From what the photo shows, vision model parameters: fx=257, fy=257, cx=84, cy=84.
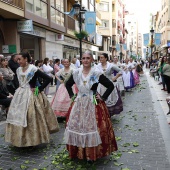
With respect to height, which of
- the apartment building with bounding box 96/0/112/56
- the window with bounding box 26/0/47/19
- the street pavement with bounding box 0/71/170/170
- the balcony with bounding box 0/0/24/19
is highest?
the apartment building with bounding box 96/0/112/56

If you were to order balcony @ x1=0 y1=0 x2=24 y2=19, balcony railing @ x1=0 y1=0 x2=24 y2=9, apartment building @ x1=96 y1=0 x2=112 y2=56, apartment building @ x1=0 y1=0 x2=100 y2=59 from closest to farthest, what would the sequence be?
balcony @ x1=0 y1=0 x2=24 y2=19 → balcony railing @ x1=0 y1=0 x2=24 y2=9 → apartment building @ x1=0 y1=0 x2=100 y2=59 → apartment building @ x1=96 y1=0 x2=112 y2=56

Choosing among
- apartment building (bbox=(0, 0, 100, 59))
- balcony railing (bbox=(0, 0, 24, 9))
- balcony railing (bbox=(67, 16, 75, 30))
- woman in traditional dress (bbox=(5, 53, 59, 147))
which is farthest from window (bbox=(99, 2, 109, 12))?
woman in traditional dress (bbox=(5, 53, 59, 147))

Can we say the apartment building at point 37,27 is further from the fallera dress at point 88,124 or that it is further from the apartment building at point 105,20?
the apartment building at point 105,20

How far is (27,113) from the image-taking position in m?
A: 4.63

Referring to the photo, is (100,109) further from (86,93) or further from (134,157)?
(134,157)

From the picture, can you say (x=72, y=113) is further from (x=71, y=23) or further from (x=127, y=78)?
(x=71, y=23)

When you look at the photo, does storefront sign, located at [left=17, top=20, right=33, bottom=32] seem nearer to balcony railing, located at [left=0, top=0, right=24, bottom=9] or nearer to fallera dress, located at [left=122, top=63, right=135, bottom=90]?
balcony railing, located at [left=0, top=0, right=24, bottom=9]

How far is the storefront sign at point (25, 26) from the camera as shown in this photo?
561 inches

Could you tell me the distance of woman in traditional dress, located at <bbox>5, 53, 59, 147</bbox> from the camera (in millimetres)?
4598

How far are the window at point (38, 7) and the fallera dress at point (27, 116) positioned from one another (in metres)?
11.2

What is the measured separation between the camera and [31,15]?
49.1ft

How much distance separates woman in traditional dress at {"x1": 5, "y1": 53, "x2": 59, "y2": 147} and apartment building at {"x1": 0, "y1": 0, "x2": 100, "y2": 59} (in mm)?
8403

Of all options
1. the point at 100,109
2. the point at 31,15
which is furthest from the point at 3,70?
the point at 31,15

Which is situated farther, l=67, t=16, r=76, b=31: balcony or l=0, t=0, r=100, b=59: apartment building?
l=67, t=16, r=76, b=31: balcony
